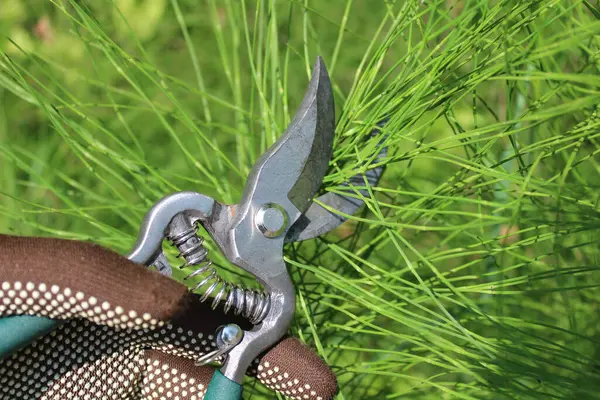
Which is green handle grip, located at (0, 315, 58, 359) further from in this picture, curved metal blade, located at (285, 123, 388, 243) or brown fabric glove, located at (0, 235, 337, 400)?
curved metal blade, located at (285, 123, 388, 243)

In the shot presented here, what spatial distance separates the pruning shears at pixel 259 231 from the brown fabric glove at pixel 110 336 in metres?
0.02

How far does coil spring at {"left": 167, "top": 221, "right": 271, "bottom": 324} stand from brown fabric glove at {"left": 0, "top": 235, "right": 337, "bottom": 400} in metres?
0.02

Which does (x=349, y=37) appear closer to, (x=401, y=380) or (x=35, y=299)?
(x=401, y=380)

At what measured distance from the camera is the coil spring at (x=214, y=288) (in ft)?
1.85

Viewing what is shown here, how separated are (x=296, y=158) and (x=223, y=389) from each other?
0.60 ft

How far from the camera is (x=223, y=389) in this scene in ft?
1.88

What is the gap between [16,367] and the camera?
1.87 feet

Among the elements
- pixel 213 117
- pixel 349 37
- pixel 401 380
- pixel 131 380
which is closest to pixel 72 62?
pixel 213 117

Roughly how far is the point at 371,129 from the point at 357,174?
0.04 meters

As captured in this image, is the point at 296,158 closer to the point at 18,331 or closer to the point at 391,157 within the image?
the point at 391,157

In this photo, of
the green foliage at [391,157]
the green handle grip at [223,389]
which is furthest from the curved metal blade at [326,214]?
the green handle grip at [223,389]

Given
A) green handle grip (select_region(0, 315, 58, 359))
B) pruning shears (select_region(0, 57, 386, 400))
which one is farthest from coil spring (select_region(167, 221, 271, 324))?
green handle grip (select_region(0, 315, 58, 359))

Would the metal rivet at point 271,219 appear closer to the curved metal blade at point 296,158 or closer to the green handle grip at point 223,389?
the curved metal blade at point 296,158

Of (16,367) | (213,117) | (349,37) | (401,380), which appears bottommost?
(16,367)
